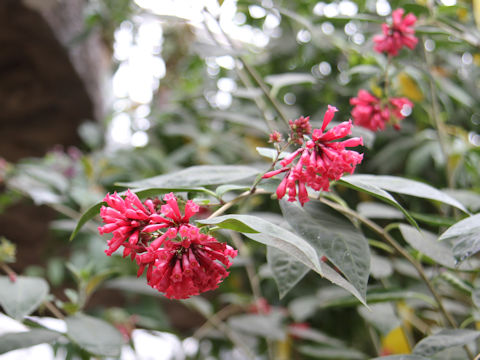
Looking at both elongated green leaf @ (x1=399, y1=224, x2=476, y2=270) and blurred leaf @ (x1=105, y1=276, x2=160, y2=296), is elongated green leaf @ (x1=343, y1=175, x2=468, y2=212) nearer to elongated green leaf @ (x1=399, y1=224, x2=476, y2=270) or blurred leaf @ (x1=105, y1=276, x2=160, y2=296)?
elongated green leaf @ (x1=399, y1=224, x2=476, y2=270)

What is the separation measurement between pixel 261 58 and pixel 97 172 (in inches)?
33.1

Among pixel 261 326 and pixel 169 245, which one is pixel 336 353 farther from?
pixel 169 245

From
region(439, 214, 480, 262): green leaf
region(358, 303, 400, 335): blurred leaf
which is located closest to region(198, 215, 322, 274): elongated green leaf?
region(439, 214, 480, 262): green leaf

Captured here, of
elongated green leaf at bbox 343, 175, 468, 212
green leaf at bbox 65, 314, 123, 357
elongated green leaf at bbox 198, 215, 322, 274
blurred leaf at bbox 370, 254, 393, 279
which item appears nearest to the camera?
elongated green leaf at bbox 198, 215, 322, 274

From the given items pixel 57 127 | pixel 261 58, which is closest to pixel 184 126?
pixel 261 58

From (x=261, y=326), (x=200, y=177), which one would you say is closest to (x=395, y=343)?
(x=261, y=326)

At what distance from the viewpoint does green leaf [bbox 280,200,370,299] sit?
41cm

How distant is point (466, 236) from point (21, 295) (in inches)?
21.8

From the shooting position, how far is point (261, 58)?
5.63 ft

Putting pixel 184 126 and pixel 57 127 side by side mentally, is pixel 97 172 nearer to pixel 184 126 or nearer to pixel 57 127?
pixel 184 126

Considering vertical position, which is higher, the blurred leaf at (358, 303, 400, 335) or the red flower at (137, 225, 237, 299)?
the red flower at (137, 225, 237, 299)

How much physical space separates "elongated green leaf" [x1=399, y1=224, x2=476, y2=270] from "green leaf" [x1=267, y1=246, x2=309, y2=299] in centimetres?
17

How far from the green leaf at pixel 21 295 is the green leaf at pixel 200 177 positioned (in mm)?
216

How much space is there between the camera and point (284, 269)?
1.61 ft
